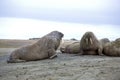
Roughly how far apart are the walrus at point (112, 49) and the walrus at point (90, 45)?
221 mm

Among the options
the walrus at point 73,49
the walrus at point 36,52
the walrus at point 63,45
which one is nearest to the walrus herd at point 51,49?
the walrus at point 36,52

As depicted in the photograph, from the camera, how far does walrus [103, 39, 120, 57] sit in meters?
11.4

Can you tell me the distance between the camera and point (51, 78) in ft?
21.8

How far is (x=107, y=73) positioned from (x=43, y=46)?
212 inches

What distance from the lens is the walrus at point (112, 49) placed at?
11378mm

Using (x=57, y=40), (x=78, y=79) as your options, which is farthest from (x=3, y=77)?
(x=57, y=40)

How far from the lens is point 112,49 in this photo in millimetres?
11625

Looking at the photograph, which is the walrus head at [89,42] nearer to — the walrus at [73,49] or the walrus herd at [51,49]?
the walrus herd at [51,49]

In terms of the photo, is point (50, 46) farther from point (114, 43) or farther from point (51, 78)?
point (51, 78)

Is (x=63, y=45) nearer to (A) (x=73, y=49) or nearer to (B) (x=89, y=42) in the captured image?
(A) (x=73, y=49)

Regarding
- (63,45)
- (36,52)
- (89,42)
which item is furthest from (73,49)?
(63,45)

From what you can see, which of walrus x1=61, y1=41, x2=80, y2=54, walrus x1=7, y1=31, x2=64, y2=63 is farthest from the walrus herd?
walrus x1=61, y1=41, x2=80, y2=54

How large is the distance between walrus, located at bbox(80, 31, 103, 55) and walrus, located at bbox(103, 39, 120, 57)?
0.22m

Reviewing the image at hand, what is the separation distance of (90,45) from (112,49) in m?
0.88
